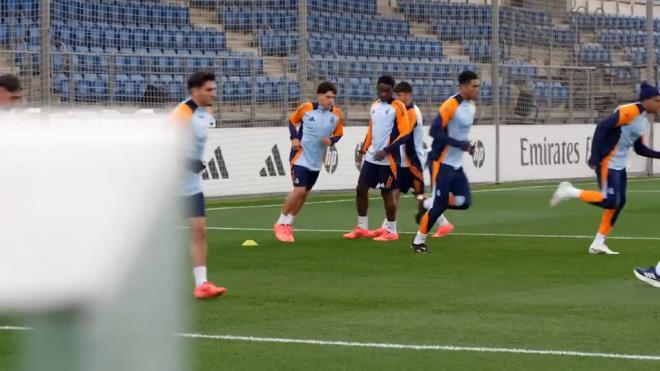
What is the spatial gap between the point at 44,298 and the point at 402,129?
50.1 feet

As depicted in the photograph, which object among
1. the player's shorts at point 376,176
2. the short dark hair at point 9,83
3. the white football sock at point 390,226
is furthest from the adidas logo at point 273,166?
the short dark hair at point 9,83

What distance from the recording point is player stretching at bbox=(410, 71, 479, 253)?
1374 cm

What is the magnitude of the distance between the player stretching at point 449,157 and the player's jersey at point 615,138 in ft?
4.46

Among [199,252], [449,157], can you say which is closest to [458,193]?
[449,157]

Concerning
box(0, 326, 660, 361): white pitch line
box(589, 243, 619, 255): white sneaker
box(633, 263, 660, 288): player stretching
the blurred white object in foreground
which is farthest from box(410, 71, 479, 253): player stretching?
the blurred white object in foreground

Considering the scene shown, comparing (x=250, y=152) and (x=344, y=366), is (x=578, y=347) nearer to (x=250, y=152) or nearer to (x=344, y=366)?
(x=344, y=366)

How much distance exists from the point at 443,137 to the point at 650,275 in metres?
3.34

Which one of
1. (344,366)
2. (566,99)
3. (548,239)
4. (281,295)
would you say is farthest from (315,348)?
(566,99)

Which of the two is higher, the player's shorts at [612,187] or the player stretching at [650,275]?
the player's shorts at [612,187]

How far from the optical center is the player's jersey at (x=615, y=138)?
538 inches

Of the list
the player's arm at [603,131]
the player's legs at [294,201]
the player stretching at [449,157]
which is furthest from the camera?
the player's legs at [294,201]

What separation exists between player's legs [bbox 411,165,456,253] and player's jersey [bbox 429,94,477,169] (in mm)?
106

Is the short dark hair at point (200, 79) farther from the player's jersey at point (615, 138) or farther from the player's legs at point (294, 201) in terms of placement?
the player's legs at point (294, 201)

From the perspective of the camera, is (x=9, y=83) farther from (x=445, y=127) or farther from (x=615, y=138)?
(x=615, y=138)
